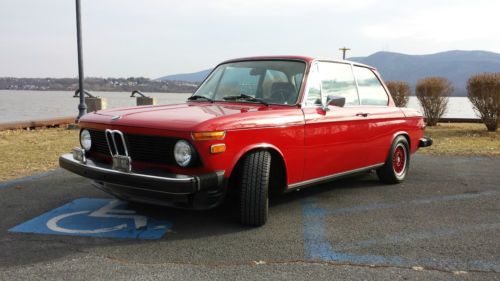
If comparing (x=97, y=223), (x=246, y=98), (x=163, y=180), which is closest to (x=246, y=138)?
(x=163, y=180)

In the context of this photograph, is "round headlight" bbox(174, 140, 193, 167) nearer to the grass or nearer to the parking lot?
the parking lot

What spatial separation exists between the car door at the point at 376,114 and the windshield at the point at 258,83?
3.68 feet

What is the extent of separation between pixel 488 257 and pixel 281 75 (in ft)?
8.86

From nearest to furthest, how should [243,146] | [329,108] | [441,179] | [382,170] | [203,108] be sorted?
[243,146] → [203,108] → [329,108] → [382,170] → [441,179]

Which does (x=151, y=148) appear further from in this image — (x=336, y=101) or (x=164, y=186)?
(x=336, y=101)

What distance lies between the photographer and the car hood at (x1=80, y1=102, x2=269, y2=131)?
3920mm

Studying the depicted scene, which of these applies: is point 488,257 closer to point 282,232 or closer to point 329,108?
point 282,232

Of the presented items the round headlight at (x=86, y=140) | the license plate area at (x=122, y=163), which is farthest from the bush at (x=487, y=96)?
the license plate area at (x=122, y=163)

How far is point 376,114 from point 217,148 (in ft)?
9.19

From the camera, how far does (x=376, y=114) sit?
593 cm

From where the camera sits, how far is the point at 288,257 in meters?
3.61

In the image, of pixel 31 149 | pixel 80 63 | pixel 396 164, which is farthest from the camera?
pixel 80 63

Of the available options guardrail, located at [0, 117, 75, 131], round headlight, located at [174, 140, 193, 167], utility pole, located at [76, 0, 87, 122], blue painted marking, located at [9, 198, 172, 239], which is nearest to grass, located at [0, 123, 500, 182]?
guardrail, located at [0, 117, 75, 131]

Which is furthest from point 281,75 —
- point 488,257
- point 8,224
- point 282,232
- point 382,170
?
point 8,224
